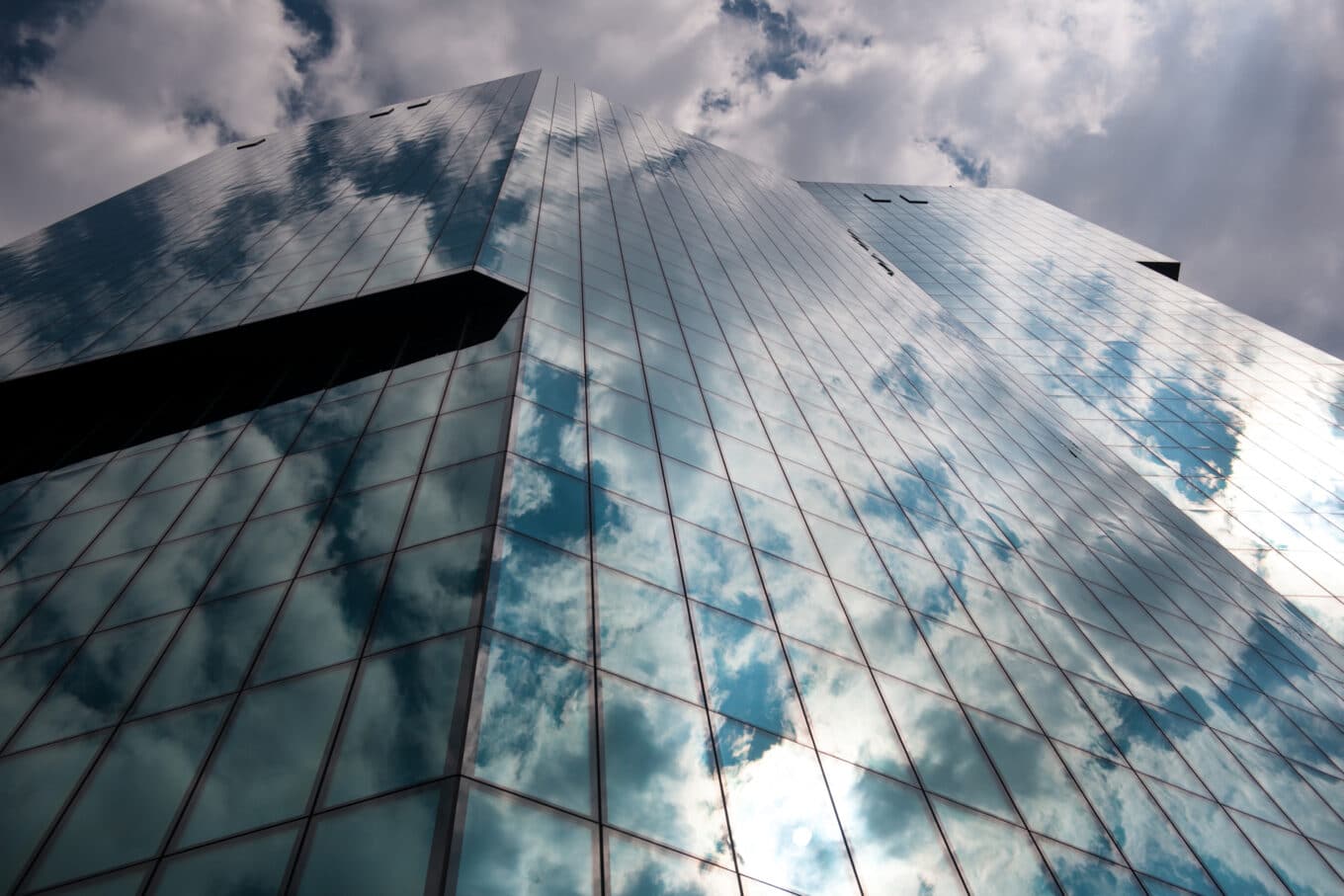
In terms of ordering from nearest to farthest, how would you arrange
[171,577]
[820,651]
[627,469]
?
[171,577] → [820,651] → [627,469]

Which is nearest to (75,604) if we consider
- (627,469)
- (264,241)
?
(627,469)

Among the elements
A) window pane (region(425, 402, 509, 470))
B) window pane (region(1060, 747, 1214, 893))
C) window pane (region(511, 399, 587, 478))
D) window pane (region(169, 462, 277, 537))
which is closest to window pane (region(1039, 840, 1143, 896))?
window pane (region(1060, 747, 1214, 893))

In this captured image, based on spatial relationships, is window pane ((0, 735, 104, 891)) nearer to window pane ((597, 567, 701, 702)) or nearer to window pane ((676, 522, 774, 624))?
window pane ((597, 567, 701, 702))

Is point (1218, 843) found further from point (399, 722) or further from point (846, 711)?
point (399, 722)

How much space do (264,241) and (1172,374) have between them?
58216 mm

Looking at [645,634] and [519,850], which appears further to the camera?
[645,634]

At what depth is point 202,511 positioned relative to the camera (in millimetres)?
12812

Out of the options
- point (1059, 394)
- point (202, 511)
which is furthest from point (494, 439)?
point (1059, 394)

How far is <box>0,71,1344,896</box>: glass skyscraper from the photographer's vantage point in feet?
24.8

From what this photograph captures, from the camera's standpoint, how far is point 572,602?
9.84m

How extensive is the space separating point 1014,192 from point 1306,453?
69.3 m

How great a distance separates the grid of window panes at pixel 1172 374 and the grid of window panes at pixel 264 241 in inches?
1563

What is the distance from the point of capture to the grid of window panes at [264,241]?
20.8 meters

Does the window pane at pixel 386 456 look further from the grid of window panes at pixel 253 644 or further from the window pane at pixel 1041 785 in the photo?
the window pane at pixel 1041 785
